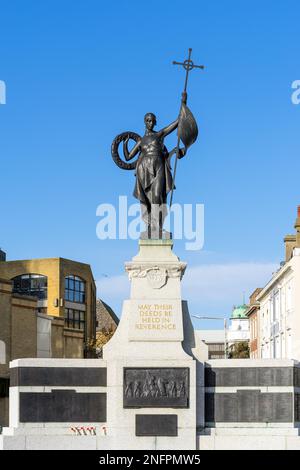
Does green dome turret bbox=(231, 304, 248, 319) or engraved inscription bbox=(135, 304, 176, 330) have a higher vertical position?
green dome turret bbox=(231, 304, 248, 319)

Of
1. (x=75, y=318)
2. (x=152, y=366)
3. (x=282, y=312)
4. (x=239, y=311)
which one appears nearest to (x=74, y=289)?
(x=75, y=318)

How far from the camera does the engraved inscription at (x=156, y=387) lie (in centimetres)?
2483

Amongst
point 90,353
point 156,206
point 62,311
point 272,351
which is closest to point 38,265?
point 62,311

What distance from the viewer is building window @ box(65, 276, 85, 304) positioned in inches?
3819

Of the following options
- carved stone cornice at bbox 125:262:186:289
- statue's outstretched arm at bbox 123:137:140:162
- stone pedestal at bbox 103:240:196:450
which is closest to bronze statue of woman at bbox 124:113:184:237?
statue's outstretched arm at bbox 123:137:140:162

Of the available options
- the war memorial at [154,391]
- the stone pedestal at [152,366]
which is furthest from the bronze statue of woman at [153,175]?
the stone pedestal at [152,366]

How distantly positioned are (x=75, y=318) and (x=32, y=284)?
18.3ft

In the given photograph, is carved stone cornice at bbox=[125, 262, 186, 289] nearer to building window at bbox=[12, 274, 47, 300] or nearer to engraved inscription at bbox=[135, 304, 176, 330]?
engraved inscription at bbox=[135, 304, 176, 330]

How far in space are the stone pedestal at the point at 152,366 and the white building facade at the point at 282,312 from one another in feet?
117

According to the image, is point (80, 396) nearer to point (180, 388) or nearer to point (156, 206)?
point (180, 388)

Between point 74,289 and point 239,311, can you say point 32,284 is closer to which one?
point 74,289

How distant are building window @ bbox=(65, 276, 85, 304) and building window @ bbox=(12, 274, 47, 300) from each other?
2460mm

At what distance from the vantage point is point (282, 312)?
75500 millimetres

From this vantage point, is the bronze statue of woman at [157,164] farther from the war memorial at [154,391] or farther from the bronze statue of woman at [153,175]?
the war memorial at [154,391]
